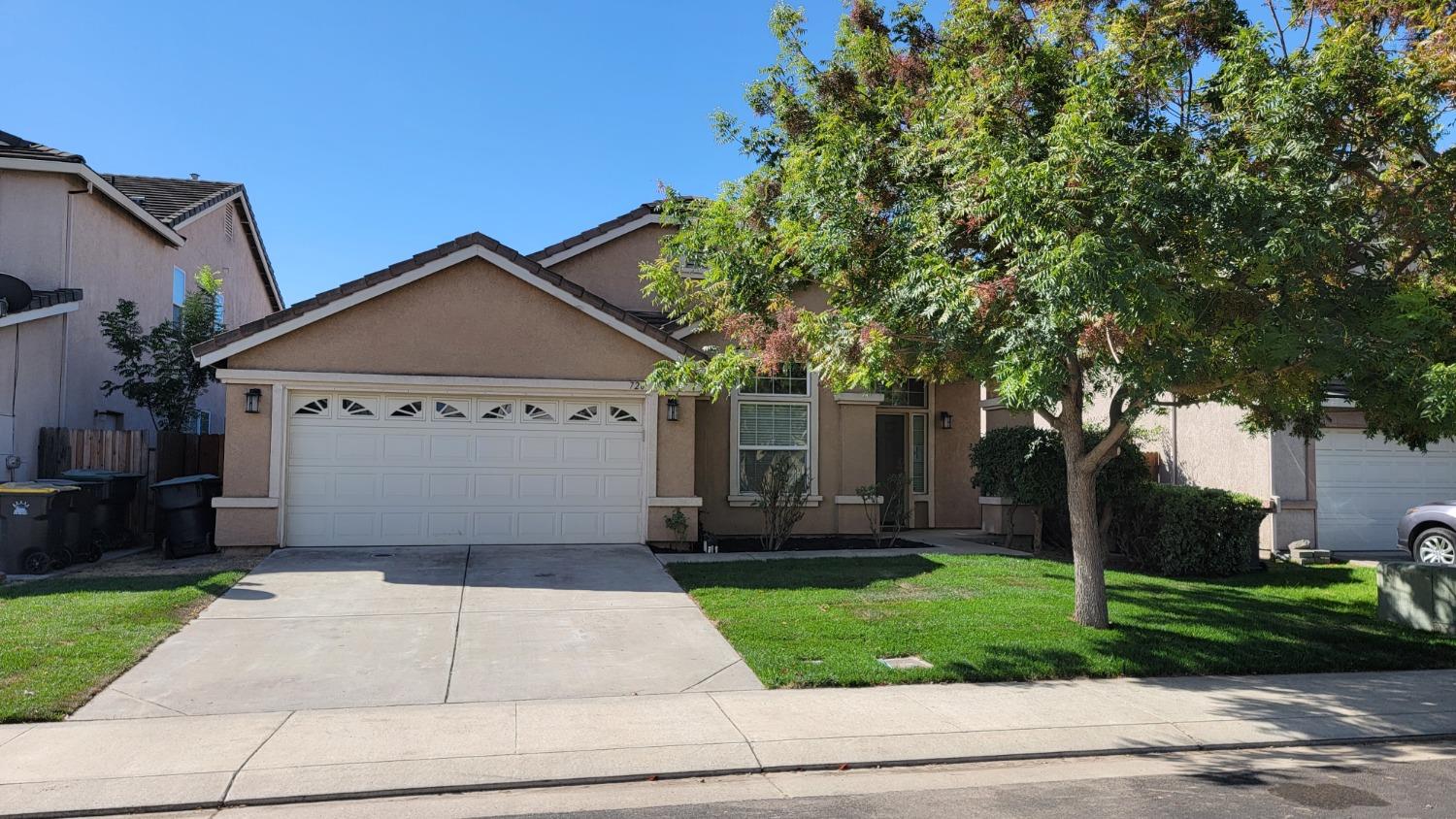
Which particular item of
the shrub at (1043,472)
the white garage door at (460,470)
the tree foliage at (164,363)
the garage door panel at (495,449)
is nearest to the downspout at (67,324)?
the tree foliage at (164,363)

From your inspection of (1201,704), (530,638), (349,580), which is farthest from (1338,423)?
(349,580)

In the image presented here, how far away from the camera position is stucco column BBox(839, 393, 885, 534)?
583 inches

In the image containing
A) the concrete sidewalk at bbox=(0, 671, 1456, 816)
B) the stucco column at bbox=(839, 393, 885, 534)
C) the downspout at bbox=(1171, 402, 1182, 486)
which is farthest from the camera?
the downspout at bbox=(1171, 402, 1182, 486)

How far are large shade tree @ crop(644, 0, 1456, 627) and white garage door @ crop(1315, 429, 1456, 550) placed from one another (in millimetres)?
6590

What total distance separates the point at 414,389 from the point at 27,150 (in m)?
8.13

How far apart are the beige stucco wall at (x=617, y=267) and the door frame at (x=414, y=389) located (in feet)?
12.2

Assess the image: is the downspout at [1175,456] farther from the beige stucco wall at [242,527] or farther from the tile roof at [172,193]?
the tile roof at [172,193]

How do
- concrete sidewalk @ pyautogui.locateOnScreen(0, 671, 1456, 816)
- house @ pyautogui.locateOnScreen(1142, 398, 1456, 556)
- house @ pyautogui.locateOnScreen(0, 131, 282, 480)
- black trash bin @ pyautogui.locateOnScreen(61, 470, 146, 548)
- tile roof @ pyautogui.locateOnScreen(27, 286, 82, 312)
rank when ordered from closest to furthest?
concrete sidewalk @ pyautogui.locateOnScreen(0, 671, 1456, 816), black trash bin @ pyautogui.locateOnScreen(61, 470, 146, 548), house @ pyautogui.locateOnScreen(0, 131, 282, 480), tile roof @ pyautogui.locateOnScreen(27, 286, 82, 312), house @ pyautogui.locateOnScreen(1142, 398, 1456, 556)

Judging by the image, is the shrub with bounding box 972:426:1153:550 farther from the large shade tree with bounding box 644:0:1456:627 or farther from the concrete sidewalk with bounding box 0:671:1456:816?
the concrete sidewalk with bounding box 0:671:1456:816

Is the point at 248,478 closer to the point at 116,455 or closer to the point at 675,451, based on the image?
the point at 116,455

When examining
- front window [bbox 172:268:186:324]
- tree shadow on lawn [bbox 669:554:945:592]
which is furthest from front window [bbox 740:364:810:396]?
front window [bbox 172:268:186:324]

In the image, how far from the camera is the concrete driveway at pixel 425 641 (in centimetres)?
699

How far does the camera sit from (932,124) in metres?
7.92

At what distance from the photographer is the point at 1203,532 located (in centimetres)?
1261
